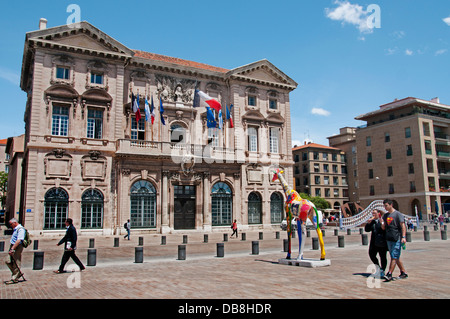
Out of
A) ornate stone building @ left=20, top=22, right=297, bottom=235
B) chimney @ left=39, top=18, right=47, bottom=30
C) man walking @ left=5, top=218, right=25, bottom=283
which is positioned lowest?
→ man walking @ left=5, top=218, right=25, bottom=283

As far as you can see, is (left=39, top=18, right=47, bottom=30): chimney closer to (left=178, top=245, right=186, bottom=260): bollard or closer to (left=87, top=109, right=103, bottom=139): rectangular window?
(left=87, top=109, right=103, bottom=139): rectangular window

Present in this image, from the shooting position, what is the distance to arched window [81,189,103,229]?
97.5ft

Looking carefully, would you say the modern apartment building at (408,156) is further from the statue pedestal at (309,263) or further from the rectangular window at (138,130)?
the statue pedestal at (309,263)

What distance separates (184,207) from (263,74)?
1561 centimetres

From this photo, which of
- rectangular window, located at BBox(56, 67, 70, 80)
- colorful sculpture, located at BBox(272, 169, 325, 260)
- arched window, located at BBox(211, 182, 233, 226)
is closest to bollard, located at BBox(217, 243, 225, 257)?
colorful sculpture, located at BBox(272, 169, 325, 260)

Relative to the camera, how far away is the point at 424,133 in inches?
2192

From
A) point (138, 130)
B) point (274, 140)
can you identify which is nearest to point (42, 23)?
point (138, 130)

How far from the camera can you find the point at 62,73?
30.3 metres

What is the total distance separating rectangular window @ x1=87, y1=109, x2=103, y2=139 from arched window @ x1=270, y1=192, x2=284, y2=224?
17187mm

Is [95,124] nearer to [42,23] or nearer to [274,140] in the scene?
[42,23]

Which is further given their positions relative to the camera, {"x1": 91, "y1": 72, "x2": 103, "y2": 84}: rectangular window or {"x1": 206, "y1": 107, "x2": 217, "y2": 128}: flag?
{"x1": 206, "y1": 107, "x2": 217, "y2": 128}: flag
